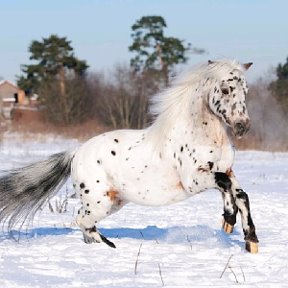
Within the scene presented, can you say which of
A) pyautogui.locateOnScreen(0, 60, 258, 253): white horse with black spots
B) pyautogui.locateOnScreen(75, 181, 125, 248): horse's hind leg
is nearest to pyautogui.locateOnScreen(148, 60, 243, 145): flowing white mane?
pyautogui.locateOnScreen(0, 60, 258, 253): white horse with black spots

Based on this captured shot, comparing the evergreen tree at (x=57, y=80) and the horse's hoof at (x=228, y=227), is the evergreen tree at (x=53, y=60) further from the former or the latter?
the horse's hoof at (x=228, y=227)

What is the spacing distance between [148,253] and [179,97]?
1.34 meters

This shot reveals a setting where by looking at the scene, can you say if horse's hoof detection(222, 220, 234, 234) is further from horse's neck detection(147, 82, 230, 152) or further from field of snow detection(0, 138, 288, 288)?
horse's neck detection(147, 82, 230, 152)

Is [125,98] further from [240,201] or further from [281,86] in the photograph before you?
[240,201]

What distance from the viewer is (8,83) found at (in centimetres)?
7769

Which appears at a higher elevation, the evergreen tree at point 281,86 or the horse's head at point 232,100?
the horse's head at point 232,100

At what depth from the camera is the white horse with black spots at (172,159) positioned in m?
5.51

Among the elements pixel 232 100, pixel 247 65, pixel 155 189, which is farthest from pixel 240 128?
pixel 155 189

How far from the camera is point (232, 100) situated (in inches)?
214

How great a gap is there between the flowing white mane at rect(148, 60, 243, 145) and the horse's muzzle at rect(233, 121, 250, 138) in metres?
0.49

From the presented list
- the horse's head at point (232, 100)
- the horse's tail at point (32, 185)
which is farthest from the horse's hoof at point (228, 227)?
the horse's tail at point (32, 185)

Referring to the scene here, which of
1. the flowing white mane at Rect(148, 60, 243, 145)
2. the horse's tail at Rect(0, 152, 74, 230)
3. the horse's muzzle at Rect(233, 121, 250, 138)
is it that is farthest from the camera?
the horse's tail at Rect(0, 152, 74, 230)

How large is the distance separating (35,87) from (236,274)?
50.1 metres

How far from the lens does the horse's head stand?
5.37 m
